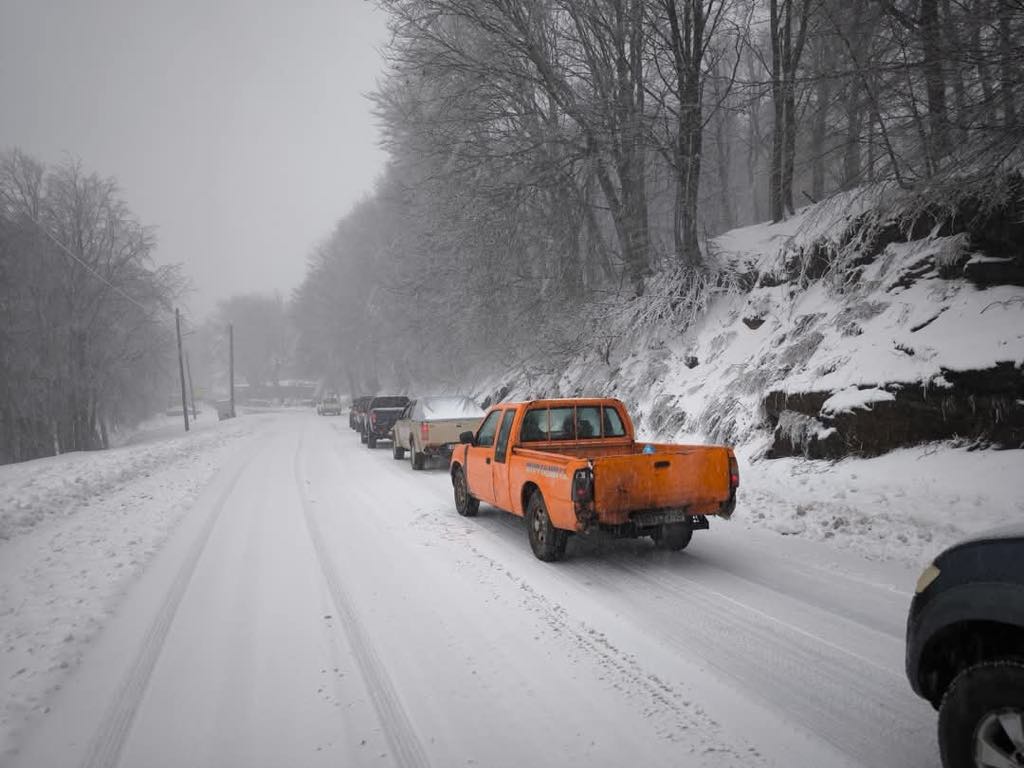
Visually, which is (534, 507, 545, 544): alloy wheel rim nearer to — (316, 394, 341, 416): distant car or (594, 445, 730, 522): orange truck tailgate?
(594, 445, 730, 522): orange truck tailgate

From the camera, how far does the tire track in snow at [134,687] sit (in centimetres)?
313

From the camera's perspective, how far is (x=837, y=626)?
4.40m

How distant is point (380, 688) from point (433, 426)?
10.1 meters

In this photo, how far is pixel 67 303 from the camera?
1091 inches

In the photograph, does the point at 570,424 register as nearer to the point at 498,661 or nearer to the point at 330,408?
the point at 498,661

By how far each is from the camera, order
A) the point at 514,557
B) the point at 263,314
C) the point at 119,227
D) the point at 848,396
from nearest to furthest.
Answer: the point at 514,557 < the point at 848,396 < the point at 119,227 < the point at 263,314

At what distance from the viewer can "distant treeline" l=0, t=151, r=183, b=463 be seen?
25922 mm

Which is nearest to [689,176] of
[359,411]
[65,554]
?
[65,554]

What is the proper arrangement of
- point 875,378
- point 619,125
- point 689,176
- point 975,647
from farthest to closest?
1. point 689,176
2. point 619,125
3. point 875,378
4. point 975,647

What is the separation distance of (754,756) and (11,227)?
111 ft

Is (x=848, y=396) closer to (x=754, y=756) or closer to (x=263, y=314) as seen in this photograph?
(x=754, y=756)

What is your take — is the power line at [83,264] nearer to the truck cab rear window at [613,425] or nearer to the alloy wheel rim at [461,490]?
the alloy wheel rim at [461,490]

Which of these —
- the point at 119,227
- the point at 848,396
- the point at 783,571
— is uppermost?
the point at 119,227

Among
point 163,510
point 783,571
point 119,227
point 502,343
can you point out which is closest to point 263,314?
point 119,227
